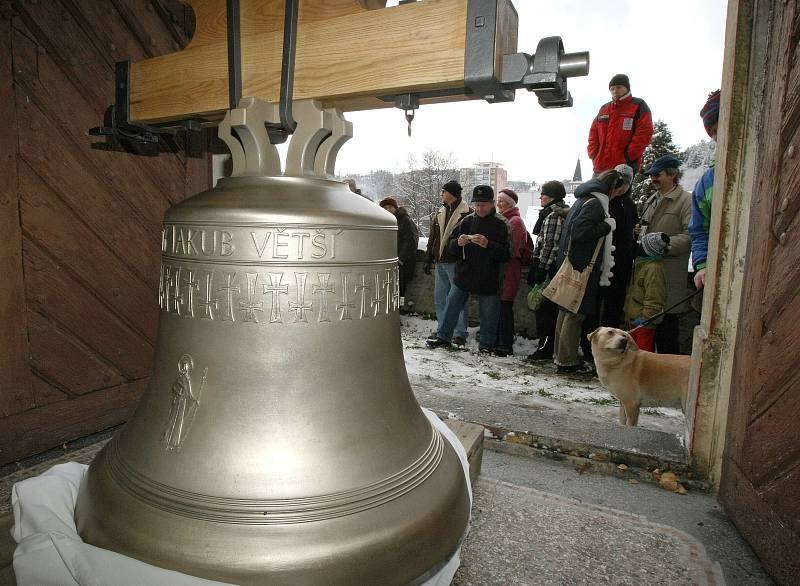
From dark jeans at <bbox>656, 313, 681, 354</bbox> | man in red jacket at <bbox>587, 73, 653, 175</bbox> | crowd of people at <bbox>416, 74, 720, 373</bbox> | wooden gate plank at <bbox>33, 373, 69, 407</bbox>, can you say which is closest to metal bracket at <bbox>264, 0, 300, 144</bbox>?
wooden gate plank at <bbox>33, 373, 69, 407</bbox>

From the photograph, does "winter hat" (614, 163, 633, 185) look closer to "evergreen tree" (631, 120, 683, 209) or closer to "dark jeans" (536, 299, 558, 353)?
"dark jeans" (536, 299, 558, 353)

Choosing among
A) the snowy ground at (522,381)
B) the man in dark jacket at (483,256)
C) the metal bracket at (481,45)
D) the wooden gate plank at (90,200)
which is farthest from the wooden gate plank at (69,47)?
the man in dark jacket at (483,256)

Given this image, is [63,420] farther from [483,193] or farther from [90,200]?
[483,193]

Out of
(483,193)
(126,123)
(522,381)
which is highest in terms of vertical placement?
(483,193)

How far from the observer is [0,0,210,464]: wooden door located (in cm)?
207

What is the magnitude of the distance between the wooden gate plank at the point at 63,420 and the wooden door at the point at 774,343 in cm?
285

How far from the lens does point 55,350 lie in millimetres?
2311

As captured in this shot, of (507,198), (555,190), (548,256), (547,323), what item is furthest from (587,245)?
(507,198)

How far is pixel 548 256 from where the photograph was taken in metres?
5.00

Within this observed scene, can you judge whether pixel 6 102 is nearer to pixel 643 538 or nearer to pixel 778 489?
pixel 643 538

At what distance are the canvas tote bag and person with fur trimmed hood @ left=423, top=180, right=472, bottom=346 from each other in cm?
141

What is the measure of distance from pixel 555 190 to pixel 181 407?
15.9ft

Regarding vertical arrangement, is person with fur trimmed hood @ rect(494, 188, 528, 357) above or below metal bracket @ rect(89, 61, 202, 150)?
below

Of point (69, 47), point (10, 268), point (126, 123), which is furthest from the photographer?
point (69, 47)
